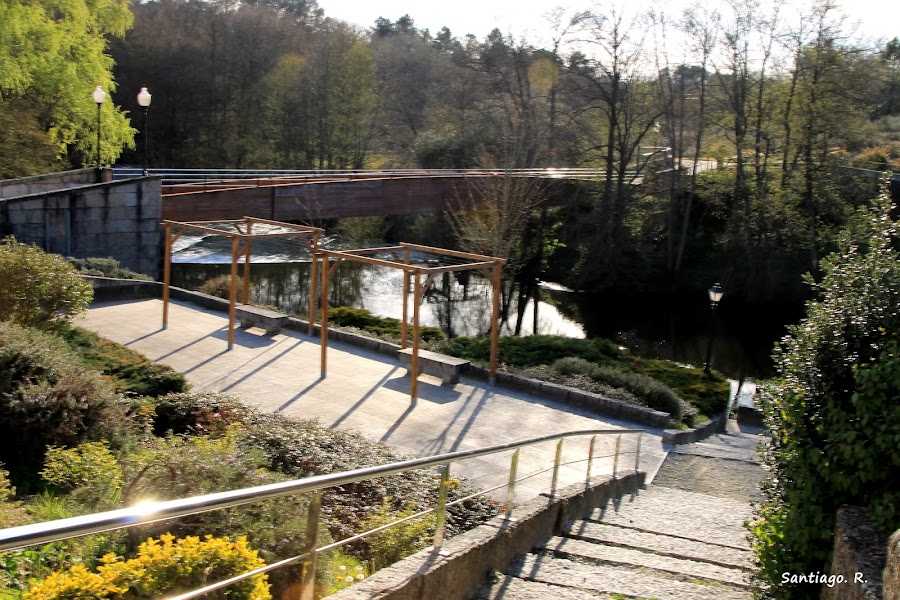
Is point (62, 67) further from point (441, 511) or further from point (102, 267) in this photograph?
point (441, 511)

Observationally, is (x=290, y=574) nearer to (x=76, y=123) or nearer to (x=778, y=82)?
(x=76, y=123)

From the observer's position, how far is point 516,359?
15.5 metres

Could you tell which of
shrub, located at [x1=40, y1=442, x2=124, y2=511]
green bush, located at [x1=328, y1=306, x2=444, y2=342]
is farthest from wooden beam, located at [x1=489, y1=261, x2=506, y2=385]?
shrub, located at [x1=40, y1=442, x2=124, y2=511]

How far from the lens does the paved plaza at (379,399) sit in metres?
10.2

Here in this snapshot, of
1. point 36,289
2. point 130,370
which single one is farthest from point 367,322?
point 130,370

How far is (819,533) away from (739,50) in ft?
98.9

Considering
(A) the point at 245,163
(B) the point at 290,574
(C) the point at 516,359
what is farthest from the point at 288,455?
(A) the point at 245,163

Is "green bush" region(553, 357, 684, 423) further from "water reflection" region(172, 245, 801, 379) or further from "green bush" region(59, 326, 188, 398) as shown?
"water reflection" region(172, 245, 801, 379)

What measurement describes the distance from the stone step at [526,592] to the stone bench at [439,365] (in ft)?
26.6

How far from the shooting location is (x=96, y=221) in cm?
1992

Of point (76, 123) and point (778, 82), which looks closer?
point (76, 123)

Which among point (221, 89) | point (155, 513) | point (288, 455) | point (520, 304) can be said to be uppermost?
point (221, 89)

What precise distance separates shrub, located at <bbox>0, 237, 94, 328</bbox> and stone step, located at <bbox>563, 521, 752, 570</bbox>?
824 centimetres

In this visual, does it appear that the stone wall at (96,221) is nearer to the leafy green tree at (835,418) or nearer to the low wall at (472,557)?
the low wall at (472,557)
